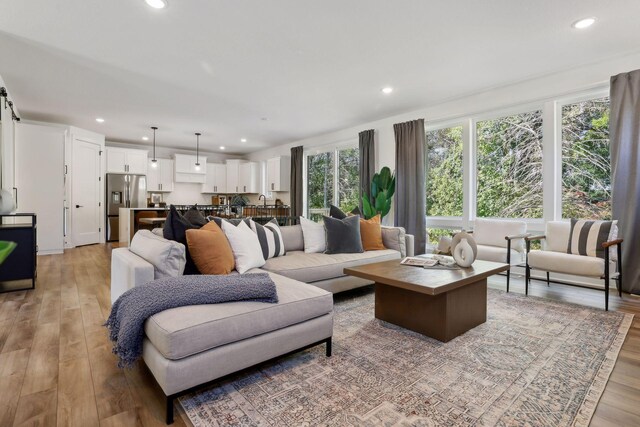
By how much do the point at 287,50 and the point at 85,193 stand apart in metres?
6.03

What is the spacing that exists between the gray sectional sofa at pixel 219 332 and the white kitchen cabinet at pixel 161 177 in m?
6.86

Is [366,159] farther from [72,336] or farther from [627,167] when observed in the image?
[72,336]

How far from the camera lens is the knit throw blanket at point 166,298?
1.59m

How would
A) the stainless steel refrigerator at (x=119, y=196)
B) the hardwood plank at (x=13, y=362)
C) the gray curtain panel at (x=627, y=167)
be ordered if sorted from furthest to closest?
the stainless steel refrigerator at (x=119, y=196)
the gray curtain panel at (x=627, y=167)
the hardwood plank at (x=13, y=362)

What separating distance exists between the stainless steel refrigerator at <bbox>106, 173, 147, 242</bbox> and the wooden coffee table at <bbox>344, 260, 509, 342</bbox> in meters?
7.18

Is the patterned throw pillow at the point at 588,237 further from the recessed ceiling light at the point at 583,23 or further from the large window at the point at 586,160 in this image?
the recessed ceiling light at the point at 583,23

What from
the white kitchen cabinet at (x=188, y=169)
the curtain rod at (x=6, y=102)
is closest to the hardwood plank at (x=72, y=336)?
the curtain rod at (x=6, y=102)

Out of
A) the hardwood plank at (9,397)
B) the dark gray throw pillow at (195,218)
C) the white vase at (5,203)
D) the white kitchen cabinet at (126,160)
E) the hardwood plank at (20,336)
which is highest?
the white kitchen cabinet at (126,160)

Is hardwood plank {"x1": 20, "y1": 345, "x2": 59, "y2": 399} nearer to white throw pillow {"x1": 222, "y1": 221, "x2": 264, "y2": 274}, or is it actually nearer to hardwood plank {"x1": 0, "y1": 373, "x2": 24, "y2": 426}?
hardwood plank {"x1": 0, "y1": 373, "x2": 24, "y2": 426}

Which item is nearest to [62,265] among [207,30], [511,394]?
[207,30]

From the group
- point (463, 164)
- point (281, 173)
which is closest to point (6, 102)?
point (281, 173)

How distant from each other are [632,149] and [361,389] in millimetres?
3845

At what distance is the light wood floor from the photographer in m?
1.46

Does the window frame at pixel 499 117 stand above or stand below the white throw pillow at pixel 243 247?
above
